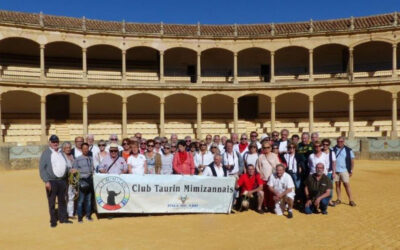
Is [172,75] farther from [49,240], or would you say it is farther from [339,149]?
[49,240]

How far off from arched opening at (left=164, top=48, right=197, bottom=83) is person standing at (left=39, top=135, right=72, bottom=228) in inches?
850

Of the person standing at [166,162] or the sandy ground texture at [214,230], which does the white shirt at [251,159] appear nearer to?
the sandy ground texture at [214,230]

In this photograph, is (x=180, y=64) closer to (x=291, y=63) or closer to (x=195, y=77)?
(x=195, y=77)

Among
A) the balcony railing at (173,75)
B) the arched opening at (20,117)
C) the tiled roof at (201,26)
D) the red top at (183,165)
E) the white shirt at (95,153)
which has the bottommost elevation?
the red top at (183,165)

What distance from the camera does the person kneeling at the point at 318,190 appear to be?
7.36 meters

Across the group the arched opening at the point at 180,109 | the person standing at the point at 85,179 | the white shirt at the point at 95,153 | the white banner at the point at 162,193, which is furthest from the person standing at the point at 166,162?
the arched opening at the point at 180,109

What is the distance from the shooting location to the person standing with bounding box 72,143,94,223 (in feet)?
22.3

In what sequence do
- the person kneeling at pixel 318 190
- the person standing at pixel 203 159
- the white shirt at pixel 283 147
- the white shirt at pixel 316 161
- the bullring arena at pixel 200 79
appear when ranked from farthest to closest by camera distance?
the bullring arena at pixel 200 79 < the white shirt at pixel 283 147 < the person standing at pixel 203 159 < the white shirt at pixel 316 161 < the person kneeling at pixel 318 190

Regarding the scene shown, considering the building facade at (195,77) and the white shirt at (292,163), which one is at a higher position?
the building facade at (195,77)

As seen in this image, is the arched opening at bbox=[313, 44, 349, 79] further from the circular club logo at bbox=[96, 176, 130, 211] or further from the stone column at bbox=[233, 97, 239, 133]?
the circular club logo at bbox=[96, 176, 130, 211]

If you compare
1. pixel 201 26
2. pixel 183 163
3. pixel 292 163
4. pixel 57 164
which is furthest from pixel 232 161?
pixel 201 26

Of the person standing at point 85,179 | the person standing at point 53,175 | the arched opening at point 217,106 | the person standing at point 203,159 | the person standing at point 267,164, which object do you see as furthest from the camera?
the arched opening at point 217,106

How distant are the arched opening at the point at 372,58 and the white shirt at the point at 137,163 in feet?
77.5

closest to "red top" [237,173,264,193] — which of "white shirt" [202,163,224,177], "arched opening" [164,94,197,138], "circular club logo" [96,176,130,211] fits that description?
"white shirt" [202,163,224,177]
